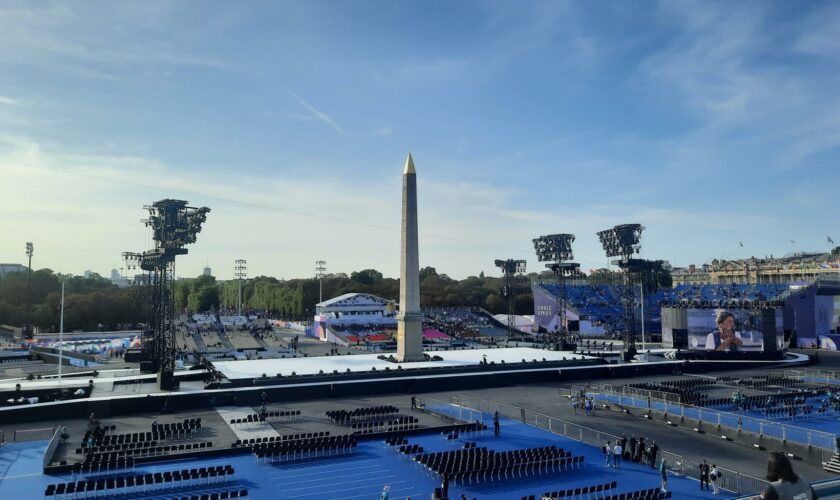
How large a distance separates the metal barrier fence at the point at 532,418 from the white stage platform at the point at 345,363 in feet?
30.7

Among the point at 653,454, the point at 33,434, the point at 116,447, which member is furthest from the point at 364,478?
the point at 33,434

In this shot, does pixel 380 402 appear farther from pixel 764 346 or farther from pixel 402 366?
pixel 764 346

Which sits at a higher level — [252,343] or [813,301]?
[813,301]

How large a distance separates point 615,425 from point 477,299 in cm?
10184

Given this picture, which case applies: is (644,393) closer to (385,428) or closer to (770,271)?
(385,428)

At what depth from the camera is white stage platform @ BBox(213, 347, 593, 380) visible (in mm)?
40188

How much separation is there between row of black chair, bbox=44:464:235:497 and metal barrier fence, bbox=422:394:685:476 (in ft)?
41.8

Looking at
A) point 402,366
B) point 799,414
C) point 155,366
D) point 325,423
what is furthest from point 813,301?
point 155,366

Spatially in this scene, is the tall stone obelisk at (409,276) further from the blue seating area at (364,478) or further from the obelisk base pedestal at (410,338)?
the blue seating area at (364,478)

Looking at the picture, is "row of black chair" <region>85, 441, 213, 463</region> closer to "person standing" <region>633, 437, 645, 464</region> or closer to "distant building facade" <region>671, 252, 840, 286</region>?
"person standing" <region>633, 437, 645, 464</region>

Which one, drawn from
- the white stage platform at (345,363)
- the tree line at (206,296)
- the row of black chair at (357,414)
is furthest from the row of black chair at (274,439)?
the tree line at (206,296)

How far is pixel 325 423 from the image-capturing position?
91.4 feet

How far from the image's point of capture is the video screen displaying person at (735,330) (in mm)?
55312

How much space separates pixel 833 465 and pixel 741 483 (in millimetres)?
5234
